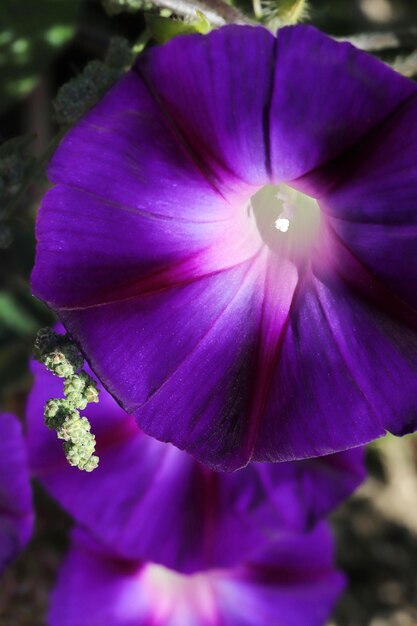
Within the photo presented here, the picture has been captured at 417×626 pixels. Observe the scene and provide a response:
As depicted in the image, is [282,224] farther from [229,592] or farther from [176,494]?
[229,592]

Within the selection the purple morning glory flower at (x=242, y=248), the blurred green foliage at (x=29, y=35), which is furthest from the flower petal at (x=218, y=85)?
the blurred green foliage at (x=29, y=35)

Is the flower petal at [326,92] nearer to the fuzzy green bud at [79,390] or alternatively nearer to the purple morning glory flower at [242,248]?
the purple morning glory flower at [242,248]

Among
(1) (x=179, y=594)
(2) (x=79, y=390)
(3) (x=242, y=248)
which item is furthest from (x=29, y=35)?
(1) (x=179, y=594)

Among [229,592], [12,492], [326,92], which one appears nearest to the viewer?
[326,92]

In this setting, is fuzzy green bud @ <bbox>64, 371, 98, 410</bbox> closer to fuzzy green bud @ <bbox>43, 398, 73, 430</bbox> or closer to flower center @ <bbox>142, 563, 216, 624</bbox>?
fuzzy green bud @ <bbox>43, 398, 73, 430</bbox>

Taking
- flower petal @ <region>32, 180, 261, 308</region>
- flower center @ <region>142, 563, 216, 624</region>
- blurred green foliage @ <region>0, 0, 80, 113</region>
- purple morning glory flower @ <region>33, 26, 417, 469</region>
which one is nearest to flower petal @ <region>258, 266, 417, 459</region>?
purple morning glory flower @ <region>33, 26, 417, 469</region>

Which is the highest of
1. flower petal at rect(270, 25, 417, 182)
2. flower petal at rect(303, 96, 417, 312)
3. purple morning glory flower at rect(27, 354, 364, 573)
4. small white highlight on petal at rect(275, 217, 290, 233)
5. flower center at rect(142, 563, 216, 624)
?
flower petal at rect(270, 25, 417, 182)

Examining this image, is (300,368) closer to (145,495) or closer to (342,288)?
(342,288)

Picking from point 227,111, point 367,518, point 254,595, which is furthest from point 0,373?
point 367,518
